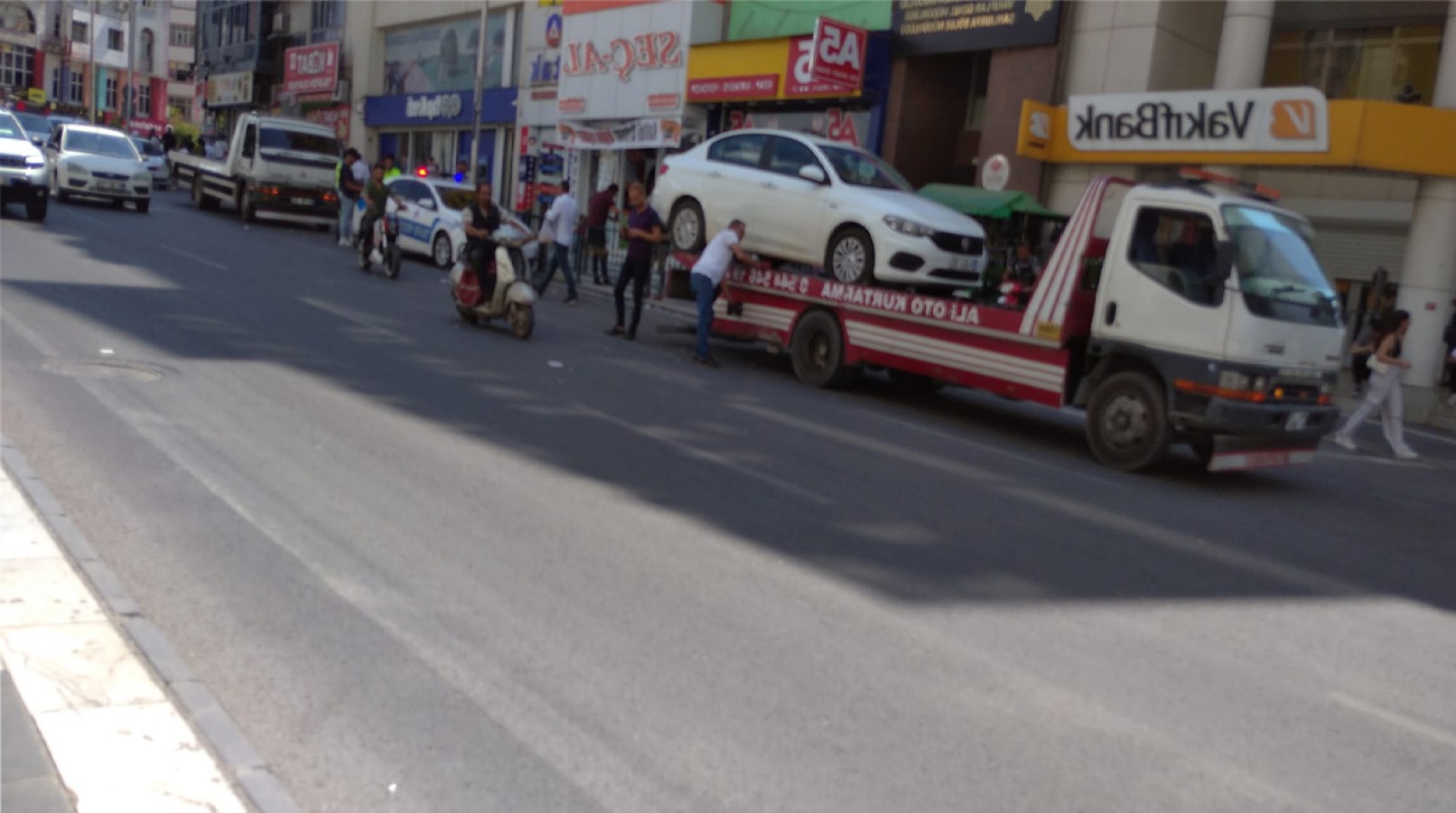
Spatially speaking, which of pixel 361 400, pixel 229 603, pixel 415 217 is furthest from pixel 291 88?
pixel 229 603

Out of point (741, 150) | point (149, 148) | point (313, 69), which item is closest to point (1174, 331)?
point (741, 150)

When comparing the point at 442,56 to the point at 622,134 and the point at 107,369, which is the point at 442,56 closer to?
the point at 622,134

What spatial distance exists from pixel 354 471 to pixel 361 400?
7.47ft

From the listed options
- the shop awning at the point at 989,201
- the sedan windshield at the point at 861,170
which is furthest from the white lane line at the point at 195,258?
the shop awning at the point at 989,201

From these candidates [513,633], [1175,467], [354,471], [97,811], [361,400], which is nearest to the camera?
[97,811]

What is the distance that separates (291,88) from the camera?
51.8m

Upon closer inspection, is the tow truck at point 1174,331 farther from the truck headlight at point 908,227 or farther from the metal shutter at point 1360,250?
the metal shutter at point 1360,250

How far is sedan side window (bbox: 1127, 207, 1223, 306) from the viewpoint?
10133 mm

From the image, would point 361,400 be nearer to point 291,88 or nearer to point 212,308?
point 212,308

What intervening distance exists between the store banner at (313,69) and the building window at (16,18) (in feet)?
141

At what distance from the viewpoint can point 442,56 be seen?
41.7m

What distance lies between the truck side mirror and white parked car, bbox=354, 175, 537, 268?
584 inches

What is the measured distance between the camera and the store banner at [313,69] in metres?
47.8

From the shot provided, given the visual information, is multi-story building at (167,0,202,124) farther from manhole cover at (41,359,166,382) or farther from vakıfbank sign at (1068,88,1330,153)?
manhole cover at (41,359,166,382)
